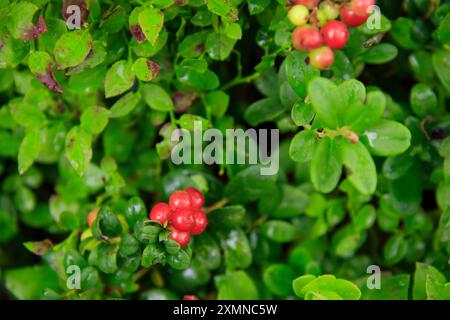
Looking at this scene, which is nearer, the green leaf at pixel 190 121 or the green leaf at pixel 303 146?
the green leaf at pixel 303 146

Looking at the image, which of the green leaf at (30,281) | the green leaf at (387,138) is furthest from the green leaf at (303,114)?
the green leaf at (30,281)

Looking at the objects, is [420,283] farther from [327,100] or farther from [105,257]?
[105,257]

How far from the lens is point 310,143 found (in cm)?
103

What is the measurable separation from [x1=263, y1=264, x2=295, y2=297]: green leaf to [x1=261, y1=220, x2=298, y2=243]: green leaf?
6cm

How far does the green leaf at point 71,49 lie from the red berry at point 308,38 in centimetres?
37

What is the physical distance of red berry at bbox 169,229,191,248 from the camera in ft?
3.45

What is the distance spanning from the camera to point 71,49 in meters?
1.07

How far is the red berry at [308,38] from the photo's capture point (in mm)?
936

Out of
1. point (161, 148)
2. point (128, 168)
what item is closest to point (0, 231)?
point (128, 168)

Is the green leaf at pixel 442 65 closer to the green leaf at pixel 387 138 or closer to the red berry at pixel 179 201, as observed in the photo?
the green leaf at pixel 387 138

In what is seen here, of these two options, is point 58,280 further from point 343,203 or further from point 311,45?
point 311,45

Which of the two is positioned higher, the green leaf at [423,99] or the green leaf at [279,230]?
the green leaf at [423,99]
